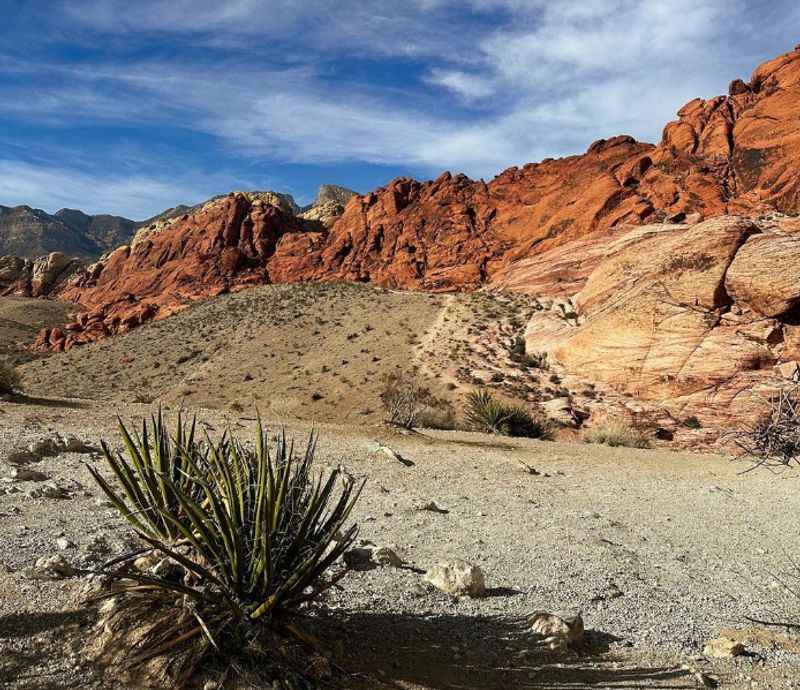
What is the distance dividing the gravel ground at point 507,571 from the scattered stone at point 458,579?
11cm

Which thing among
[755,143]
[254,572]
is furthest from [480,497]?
[755,143]

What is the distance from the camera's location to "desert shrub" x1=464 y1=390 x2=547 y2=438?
1733cm

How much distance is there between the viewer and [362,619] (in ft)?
13.7

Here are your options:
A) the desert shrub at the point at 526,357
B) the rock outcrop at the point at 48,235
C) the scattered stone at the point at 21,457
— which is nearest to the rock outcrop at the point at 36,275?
the rock outcrop at the point at 48,235

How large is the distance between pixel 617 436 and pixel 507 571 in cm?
1295

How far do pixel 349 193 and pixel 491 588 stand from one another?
482ft

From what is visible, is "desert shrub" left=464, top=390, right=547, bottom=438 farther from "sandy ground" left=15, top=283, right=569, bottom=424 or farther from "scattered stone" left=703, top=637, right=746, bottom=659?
"scattered stone" left=703, top=637, right=746, bottom=659

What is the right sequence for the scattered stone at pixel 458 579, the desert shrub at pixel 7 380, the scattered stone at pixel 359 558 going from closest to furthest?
the scattered stone at pixel 458 579 < the scattered stone at pixel 359 558 < the desert shrub at pixel 7 380

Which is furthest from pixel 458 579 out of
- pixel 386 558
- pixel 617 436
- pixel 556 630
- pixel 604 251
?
pixel 604 251

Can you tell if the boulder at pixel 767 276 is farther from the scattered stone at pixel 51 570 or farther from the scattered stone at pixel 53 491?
the scattered stone at pixel 51 570

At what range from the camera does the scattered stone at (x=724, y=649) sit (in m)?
4.07

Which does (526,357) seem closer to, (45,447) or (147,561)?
(45,447)

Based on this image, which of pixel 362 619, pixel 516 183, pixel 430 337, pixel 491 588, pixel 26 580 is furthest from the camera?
pixel 516 183

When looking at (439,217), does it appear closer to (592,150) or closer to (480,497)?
(592,150)
